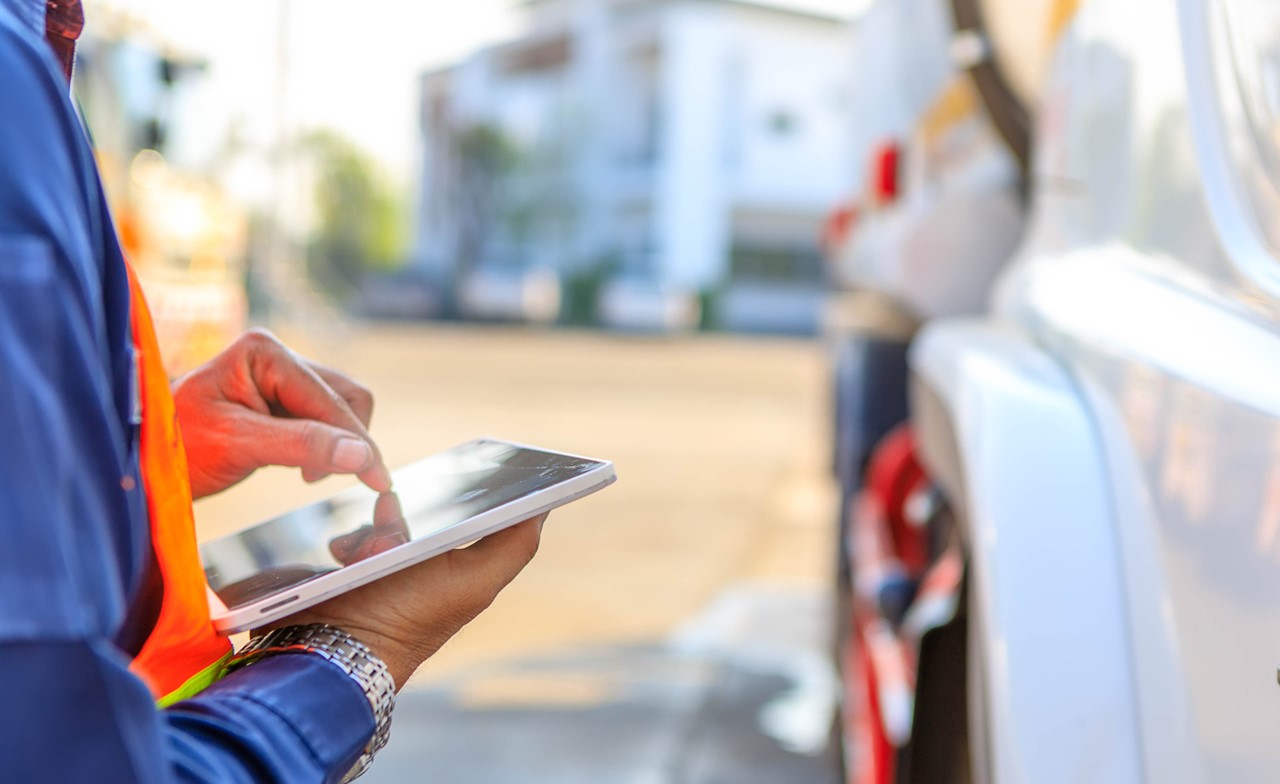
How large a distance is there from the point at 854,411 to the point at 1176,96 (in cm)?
271

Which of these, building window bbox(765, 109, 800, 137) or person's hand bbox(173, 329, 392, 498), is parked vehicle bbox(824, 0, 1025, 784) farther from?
building window bbox(765, 109, 800, 137)

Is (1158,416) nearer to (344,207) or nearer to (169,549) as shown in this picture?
(169,549)

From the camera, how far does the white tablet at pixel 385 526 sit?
855 millimetres

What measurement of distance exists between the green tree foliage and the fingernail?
39.0 meters

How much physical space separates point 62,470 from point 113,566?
0.06m

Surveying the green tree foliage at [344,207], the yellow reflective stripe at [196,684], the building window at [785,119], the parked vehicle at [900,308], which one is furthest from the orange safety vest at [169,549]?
the green tree foliage at [344,207]

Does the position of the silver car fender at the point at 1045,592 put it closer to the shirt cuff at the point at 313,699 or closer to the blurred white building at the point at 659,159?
the shirt cuff at the point at 313,699

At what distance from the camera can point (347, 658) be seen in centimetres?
85

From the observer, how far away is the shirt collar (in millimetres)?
693

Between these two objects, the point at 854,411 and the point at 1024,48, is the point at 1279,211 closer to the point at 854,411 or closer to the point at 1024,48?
the point at 1024,48

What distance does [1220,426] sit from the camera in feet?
3.31

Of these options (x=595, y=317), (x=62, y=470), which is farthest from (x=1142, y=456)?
(x=595, y=317)

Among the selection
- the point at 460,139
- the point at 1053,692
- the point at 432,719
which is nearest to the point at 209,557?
the point at 1053,692

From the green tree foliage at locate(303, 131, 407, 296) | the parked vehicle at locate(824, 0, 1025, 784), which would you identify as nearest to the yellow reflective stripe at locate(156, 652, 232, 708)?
the parked vehicle at locate(824, 0, 1025, 784)
